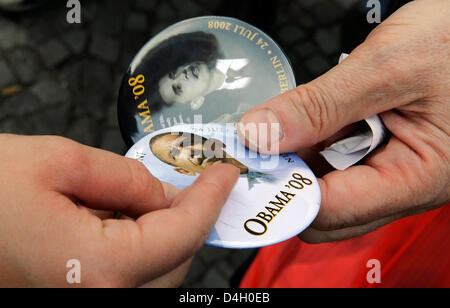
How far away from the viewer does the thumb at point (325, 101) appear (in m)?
1.25

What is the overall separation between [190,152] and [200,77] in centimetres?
37

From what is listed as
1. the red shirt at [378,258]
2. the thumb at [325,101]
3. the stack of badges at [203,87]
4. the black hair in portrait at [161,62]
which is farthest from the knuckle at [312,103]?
the red shirt at [378,258]

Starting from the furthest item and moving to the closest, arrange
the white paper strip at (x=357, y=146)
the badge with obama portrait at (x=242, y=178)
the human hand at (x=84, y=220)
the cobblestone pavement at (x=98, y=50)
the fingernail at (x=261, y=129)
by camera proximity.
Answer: the cobblestone pavement at (x=98, y=50) < the white paper strip at (x=357, y=146) < the fingernail at (x=261, y=129) < the badge with obama portrait at (x=242, y=178) < the human hand at (x=84, y=220)

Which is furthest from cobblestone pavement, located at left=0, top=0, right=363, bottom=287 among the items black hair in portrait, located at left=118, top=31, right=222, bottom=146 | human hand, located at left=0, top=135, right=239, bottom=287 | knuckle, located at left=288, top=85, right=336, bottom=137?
human hand, located at left=0, top=135, right=239, bottom=287

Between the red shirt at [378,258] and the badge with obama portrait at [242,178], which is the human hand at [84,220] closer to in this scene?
the badge with obama portrait at [242,178]

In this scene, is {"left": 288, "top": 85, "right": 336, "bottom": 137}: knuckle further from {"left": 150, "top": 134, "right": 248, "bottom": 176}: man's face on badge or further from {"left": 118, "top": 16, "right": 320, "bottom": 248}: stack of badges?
{"left": 150, "top": 134, "right": 248, "bottom": 176}: man's face on badge

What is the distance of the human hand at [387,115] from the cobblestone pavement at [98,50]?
1.25m

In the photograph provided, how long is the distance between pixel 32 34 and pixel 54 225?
8.47ft

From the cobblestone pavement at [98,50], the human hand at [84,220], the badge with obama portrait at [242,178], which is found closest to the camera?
the human hand at [84,220]

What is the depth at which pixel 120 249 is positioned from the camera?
812mm

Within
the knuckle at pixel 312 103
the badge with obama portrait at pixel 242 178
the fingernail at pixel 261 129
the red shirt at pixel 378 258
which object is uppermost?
the knuckle at pixel 312 103

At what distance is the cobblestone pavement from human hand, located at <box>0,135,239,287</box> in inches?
61.8

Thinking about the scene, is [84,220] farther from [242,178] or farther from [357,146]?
[357,146]

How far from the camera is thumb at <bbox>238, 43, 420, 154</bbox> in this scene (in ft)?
4.09
